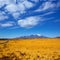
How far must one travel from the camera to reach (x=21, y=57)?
159 inches

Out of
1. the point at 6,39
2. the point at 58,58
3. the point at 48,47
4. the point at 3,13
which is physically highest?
the point at 3,13

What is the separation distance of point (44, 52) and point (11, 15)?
107 cm

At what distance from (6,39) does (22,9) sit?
739mm

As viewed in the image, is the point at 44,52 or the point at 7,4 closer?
the point at 44,52

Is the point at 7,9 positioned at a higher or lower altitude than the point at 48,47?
higher

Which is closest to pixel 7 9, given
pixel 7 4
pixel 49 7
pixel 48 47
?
pixel 7 4

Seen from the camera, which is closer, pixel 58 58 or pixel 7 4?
pixel 58 58

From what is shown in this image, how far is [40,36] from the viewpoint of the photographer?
3.99 m

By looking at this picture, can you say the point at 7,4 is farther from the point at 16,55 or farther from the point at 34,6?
the point at 16,55

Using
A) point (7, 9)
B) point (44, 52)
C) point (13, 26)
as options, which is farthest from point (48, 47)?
point (7, 9)

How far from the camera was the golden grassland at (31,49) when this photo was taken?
3963 mm

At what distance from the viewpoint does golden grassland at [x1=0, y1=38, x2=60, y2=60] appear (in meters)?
3.96

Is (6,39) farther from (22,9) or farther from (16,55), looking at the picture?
(22,9)

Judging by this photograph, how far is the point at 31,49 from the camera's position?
4.03 metres
